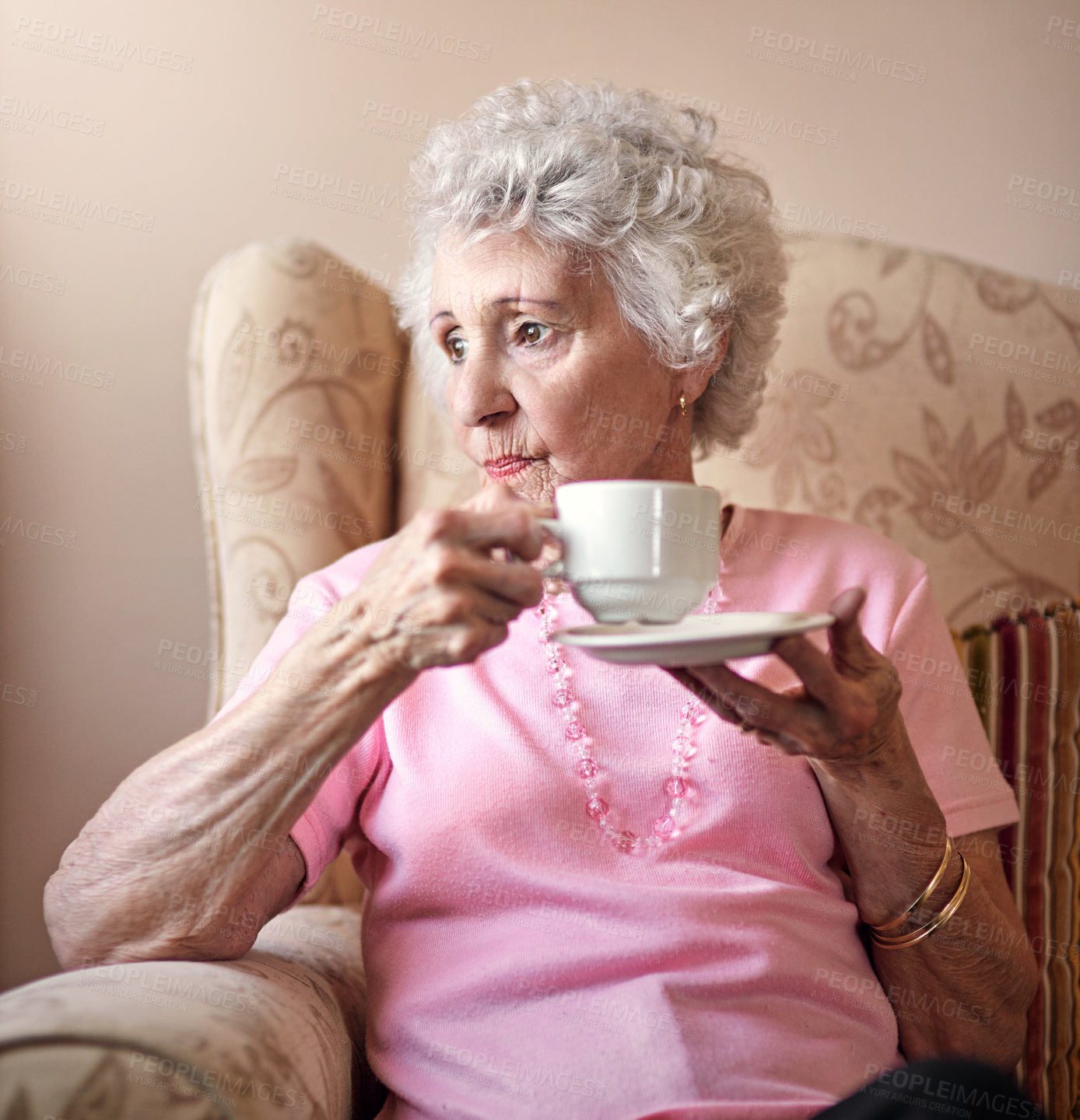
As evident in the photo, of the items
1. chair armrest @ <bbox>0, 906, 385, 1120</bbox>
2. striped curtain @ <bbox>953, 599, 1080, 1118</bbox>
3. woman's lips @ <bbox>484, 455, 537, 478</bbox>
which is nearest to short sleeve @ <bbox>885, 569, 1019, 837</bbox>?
striped curtain @ <bbox>953, 599, 1080, 1118</bbox>

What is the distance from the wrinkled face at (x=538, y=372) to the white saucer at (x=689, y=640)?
40 centimetres

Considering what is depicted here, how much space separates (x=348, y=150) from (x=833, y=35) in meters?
0.92

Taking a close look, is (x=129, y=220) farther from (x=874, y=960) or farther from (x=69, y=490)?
(x=874, y=960)

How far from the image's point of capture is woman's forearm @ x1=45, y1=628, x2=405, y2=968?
0.87m

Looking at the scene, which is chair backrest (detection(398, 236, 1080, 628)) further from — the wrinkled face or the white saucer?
the white saucer

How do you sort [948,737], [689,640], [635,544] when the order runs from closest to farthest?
1. [689,640]
2. [635,544]
3. [948,737]

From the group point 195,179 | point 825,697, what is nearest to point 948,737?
point 825,697

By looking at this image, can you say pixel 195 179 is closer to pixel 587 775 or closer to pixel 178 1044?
pixel 587 775

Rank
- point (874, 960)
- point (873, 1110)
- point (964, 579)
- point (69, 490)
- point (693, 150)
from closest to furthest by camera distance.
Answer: point (873, 1110) < point (874, 960) < point (693, 150) < point (964, 579) < point (69, 490)

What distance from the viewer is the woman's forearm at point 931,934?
40.3 inches

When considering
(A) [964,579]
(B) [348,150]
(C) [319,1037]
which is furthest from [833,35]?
(C) [319,1037]

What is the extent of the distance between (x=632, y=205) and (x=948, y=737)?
2.40 ft

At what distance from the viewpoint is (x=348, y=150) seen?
1.83m

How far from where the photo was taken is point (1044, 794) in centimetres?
134
